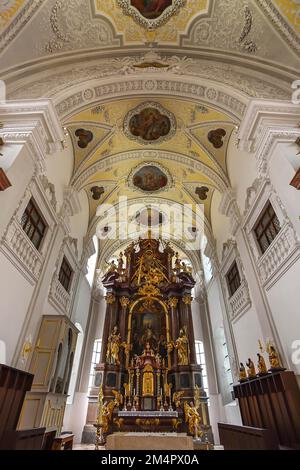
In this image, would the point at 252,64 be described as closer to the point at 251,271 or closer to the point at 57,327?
the point at 251,271

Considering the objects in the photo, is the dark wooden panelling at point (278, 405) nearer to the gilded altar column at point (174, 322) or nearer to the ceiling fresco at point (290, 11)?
the gilded altar column at point (174, 322)

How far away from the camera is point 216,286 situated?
1288 cm

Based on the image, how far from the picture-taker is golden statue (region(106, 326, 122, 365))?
1123cm

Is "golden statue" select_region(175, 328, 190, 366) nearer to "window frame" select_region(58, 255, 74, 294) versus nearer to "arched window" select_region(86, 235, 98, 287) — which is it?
"window frame" select_region(58, 255, 74, 294)

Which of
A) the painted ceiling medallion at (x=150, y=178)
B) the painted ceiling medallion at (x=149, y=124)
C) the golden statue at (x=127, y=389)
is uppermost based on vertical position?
the painted ceiling medallion at (x=150, y=178)

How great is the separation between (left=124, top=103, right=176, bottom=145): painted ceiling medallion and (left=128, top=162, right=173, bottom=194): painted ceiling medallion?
1.73 meters

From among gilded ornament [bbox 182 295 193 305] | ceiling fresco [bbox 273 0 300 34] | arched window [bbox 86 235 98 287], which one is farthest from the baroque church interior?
arched window [bbox 86 235 98 287]

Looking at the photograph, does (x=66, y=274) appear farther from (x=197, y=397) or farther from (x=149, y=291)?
(x=197, y=397)

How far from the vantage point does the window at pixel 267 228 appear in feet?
24.3

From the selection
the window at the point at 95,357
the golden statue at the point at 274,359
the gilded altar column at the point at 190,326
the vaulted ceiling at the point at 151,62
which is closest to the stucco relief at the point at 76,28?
the vaulted ceiling at the point at 151,62

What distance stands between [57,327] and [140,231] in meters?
10.5

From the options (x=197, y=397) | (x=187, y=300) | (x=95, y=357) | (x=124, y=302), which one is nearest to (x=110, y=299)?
(x=124, y=302)

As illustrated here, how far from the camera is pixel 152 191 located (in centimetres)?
1445

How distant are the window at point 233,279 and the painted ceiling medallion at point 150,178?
5.74m
